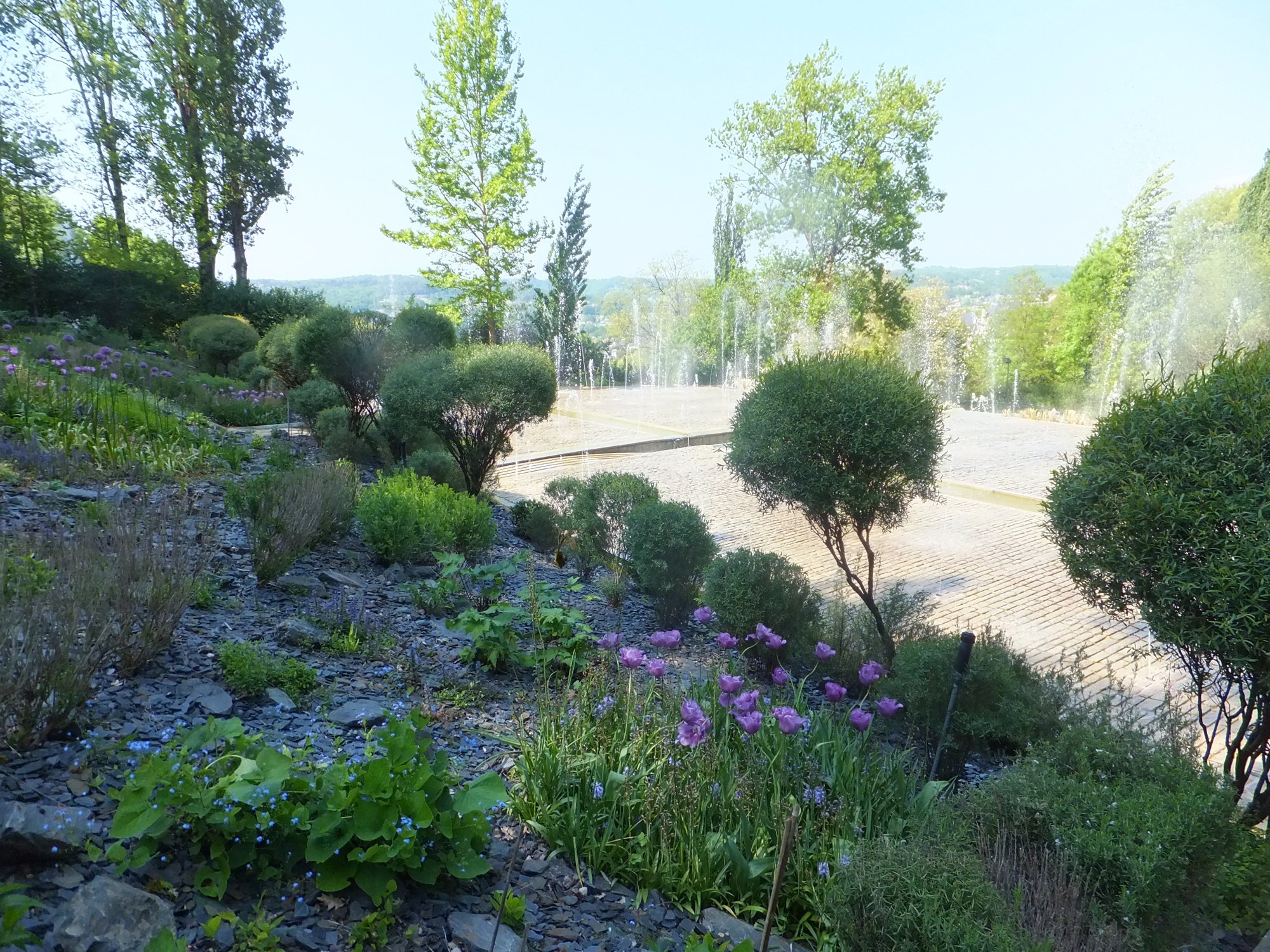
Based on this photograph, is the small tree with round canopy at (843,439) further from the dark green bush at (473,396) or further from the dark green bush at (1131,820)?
the dark green bush at (473,396)

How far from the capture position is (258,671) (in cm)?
248

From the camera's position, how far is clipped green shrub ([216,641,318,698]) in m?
2.46

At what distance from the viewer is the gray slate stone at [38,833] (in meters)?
1.48

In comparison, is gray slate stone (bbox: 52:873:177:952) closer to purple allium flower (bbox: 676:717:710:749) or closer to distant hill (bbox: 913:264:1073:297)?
purple allium flower (bbox: 676:717:710:749)

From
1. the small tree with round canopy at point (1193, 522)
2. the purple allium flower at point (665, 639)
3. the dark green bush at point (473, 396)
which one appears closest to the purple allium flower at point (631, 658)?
the purple allium flower at point (665, 639)

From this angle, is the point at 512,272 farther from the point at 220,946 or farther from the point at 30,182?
the point at 220,946

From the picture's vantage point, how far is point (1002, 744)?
11.2 ft

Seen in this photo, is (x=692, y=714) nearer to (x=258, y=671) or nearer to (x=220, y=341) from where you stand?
(x=258, y=671)

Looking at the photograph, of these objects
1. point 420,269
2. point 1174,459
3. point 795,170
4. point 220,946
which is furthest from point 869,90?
point 220,946

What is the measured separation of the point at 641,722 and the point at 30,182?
56.0 feet

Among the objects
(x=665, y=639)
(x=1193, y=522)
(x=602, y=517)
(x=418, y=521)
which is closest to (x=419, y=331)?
(x=602, y=517)

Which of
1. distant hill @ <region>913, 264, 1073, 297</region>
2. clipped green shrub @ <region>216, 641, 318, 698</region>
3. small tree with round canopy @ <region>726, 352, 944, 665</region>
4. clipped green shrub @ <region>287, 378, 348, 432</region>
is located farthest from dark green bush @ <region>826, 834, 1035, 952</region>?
distant hill @ <region>913, 264, 1073, 297</region>

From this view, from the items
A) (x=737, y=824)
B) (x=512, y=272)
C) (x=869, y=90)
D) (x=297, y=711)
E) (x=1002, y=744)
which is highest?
(x=869, y=90)

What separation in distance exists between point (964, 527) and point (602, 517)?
4.53 metres
